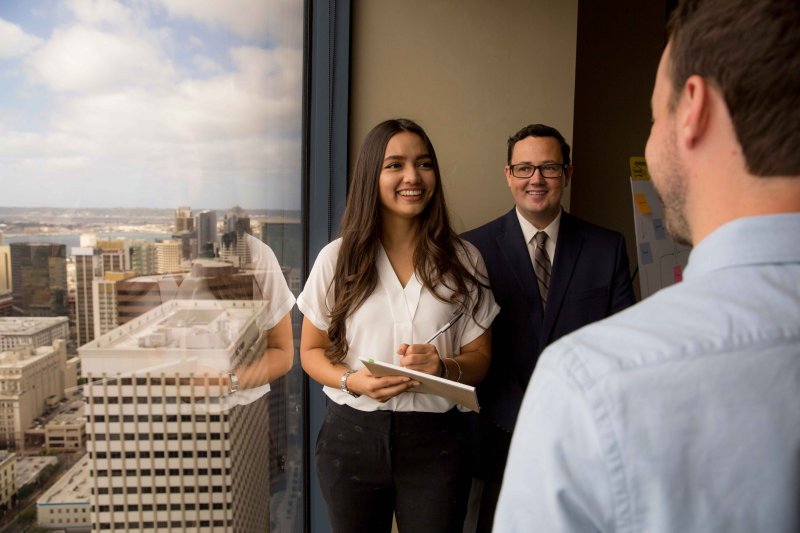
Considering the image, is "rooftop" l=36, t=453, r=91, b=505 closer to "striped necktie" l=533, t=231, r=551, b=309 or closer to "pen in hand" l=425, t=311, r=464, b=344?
"pen in hand" l=425, t=311, r=464, b=344

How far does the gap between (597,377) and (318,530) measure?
2.34m

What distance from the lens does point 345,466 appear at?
1656mm

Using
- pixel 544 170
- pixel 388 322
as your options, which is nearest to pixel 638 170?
pixel 544 170

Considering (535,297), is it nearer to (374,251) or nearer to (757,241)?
(374,251)

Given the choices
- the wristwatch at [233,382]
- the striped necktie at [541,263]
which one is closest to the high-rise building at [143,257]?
the wristwatch at [233,382]

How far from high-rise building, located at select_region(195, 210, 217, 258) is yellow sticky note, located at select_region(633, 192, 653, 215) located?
3.06 m

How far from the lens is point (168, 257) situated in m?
1.00

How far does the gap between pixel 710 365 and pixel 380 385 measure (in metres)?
1.07

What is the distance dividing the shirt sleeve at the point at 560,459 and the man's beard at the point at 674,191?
0.22 metres

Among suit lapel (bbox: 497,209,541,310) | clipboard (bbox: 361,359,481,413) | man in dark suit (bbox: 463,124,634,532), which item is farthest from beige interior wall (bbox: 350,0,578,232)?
clipboard (bbox: 361,359,481,413)

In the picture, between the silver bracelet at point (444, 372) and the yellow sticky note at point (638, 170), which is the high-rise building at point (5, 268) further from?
the yellow sticky note at point (638, 170)

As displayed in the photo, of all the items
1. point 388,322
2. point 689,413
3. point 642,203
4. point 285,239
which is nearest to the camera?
point 689,413

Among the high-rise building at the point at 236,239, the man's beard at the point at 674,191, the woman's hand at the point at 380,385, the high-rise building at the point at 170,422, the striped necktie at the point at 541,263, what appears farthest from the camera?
the striped necktie at the point at 541,263

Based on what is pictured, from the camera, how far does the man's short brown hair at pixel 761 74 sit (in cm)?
61
